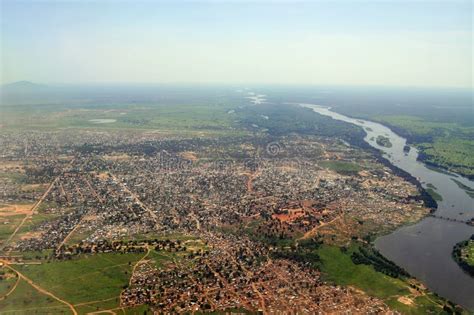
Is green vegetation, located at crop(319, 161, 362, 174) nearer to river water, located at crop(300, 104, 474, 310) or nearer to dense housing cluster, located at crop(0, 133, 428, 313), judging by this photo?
dense housing cluster, located at crop(0, 133, 428, 313)

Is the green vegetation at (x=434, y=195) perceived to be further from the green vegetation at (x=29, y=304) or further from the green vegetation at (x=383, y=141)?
the green vegetation at (x=29, y=304)

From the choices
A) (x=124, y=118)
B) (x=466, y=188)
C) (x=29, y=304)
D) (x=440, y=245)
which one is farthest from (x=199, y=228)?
(x=124, y=118)

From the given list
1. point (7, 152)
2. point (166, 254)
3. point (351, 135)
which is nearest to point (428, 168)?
point (351, 135)

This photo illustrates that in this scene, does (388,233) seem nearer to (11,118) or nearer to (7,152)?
(7,152)

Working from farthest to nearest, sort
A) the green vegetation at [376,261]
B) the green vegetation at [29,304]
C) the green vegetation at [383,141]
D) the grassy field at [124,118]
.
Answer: the grassy field at [124,118], the green vegetation at [383,141], the green vegetation at [376,261], the green vegetation at [29,304]

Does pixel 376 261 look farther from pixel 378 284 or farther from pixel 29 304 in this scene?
pixel 29 304

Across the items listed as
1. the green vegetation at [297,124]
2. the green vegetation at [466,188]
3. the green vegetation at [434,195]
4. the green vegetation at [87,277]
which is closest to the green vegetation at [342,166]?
the green vegetation at [434,195]
